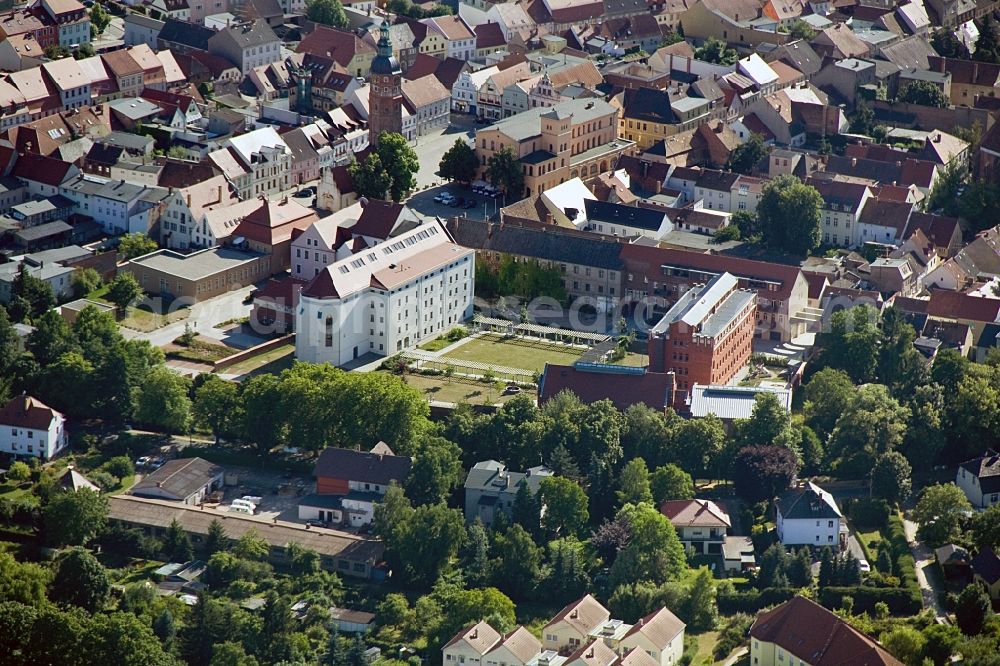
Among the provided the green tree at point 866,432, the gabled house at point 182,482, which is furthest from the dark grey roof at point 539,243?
the gabled house at point 182,482

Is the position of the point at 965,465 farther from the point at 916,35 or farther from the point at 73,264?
the point at 916,35

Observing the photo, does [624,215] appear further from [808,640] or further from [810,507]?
[808,640]

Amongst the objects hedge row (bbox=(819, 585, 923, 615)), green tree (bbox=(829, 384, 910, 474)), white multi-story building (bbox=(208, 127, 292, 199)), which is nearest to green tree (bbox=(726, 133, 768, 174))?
white multi-story building (bbox=(208, 127, 292, 199))

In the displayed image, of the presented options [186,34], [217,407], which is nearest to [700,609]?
[217,407]

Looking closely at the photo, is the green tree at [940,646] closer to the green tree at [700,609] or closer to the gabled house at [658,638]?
the green tree at [700,609]

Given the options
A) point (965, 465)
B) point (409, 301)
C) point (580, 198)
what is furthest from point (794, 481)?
point (580, 198)

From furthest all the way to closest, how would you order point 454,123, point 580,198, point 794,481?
1. point 454,123
2. point 580,198
3. point 794,481
